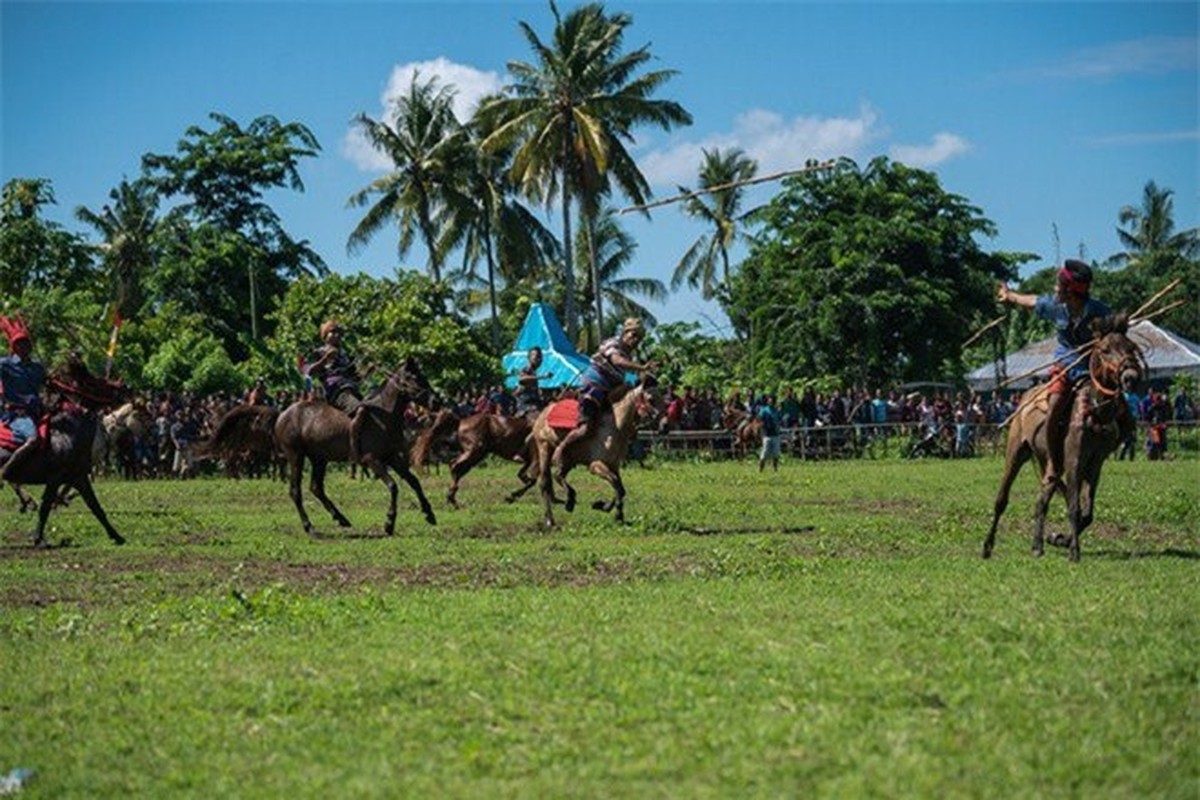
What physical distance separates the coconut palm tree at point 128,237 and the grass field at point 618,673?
1823 inches

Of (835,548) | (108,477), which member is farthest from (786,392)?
(835,548)

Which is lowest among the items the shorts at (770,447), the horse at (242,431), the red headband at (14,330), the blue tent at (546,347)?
the shorts at (770,447)

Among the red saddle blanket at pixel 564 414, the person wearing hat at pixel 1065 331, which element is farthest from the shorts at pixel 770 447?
the person wearing hat at pixel 1065 331

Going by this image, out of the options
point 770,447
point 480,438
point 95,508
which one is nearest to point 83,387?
point 95,508

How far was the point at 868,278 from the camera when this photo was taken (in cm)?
5212

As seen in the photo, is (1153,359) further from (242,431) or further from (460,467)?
(242,431)

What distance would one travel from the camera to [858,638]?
9.18 m

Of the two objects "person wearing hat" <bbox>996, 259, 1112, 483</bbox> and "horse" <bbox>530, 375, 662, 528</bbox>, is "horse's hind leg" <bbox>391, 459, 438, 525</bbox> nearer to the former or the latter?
"horse" <bbox>530, 375, 662, 528</bbox>

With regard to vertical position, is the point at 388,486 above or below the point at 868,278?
below

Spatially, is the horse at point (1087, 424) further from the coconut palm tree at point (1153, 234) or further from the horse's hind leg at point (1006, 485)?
the coconut palm tree at point (1153, 234)

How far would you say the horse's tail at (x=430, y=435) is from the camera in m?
25.6

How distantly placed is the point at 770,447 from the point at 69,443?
2093 cm

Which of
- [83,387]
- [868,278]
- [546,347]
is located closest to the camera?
[83,387]

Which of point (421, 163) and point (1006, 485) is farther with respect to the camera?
point (421, 163)
